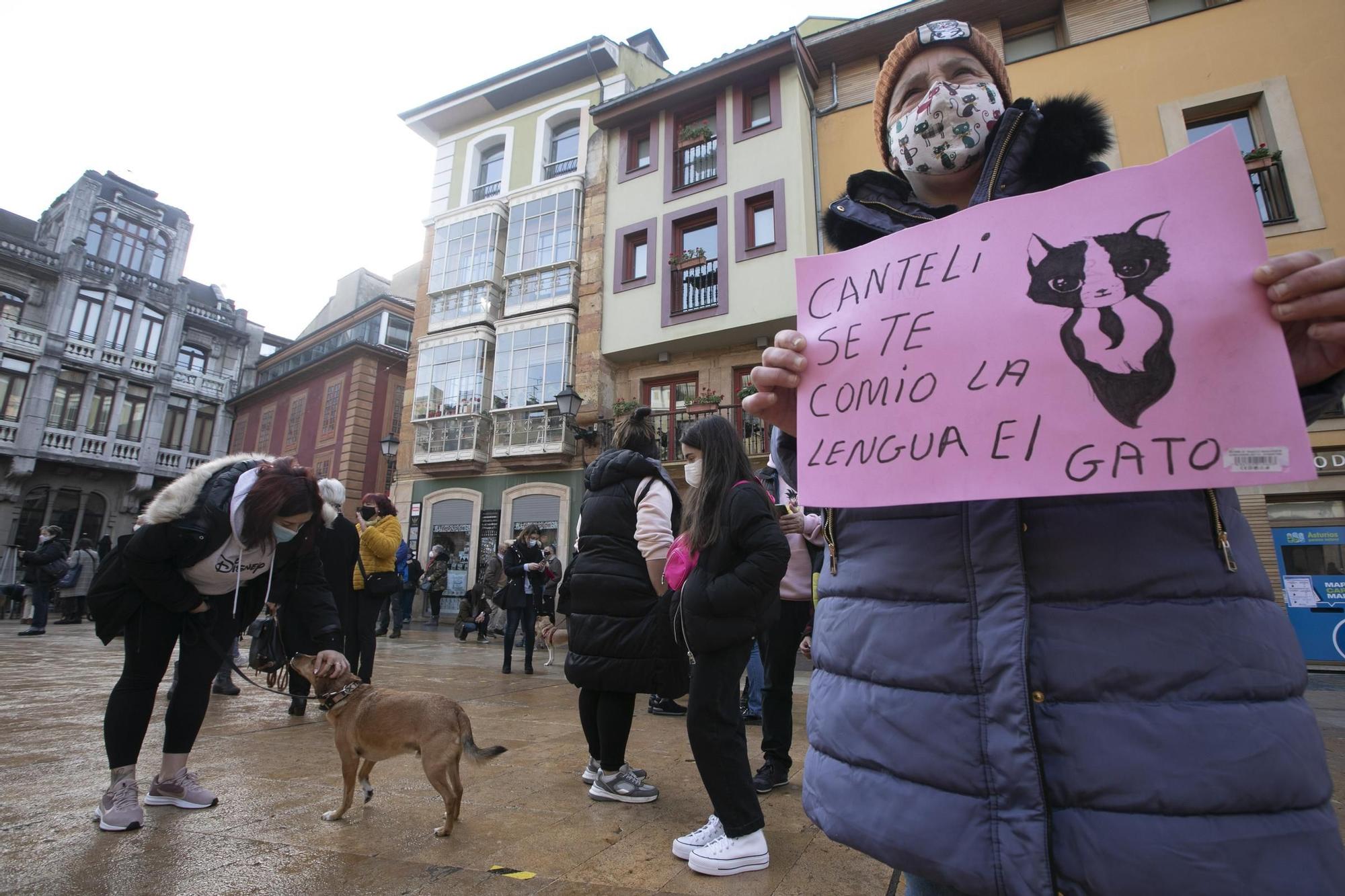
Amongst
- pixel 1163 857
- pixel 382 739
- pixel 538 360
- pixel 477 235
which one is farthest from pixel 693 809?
pixel 477 235

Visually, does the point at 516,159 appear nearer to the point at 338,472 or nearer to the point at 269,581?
the point at 338,472

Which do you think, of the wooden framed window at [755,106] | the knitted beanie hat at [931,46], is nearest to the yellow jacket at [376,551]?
the knitted beanie hat at [931,46]

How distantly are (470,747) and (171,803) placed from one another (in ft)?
4.34

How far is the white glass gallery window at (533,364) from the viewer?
1709 cm

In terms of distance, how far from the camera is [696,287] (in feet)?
52.6

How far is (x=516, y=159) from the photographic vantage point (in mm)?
19906

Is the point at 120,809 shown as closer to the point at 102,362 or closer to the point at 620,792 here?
the point at 620,792

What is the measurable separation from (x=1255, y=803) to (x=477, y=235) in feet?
67.7

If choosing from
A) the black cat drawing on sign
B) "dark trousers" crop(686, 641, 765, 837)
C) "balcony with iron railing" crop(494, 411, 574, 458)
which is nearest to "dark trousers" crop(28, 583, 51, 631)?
"balcony with iron railing" crop(494, 411, 574, 458)

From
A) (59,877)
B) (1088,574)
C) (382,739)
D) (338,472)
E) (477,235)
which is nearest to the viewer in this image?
(1088,574)

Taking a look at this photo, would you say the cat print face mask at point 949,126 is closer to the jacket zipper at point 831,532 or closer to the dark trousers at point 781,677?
the jacket zipper at point 831,532

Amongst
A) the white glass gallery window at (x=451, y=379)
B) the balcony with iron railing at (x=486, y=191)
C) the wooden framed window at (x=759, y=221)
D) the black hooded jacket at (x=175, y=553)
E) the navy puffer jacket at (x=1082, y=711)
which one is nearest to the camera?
the navy puffer jacket at (x=1082, y=711)

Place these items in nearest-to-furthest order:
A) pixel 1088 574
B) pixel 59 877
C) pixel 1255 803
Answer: pixel 1255 803 < pixel 1088 574 < pixel 59 877

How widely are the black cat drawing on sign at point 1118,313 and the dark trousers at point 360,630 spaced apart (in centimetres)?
537
